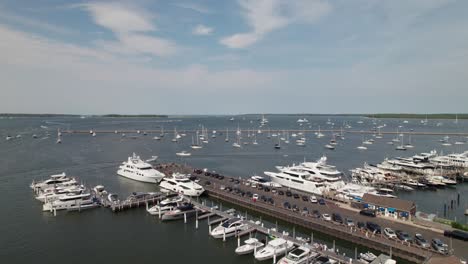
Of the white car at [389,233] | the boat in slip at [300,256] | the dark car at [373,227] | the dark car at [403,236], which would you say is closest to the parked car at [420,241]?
the dark car at [403,236]

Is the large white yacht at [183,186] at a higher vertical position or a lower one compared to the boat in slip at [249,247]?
higher

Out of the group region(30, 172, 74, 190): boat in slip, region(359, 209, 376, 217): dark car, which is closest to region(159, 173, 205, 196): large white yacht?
region(30, 172, 74, 190): boat in slip

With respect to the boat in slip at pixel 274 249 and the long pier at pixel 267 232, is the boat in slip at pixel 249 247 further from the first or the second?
the long pier at pixel 267 232

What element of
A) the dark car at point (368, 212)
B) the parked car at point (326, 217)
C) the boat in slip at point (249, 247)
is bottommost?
the boat in slip at point (249, 247)

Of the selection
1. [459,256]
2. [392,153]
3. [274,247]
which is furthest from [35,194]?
[392,153]

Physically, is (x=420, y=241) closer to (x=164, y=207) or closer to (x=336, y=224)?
(x=336, y=224)

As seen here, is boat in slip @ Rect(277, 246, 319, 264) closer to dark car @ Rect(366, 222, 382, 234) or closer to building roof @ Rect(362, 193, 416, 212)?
dark car @ Rect(366, 222, 382, 234)

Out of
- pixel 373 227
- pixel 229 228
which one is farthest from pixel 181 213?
pixel 373 227
